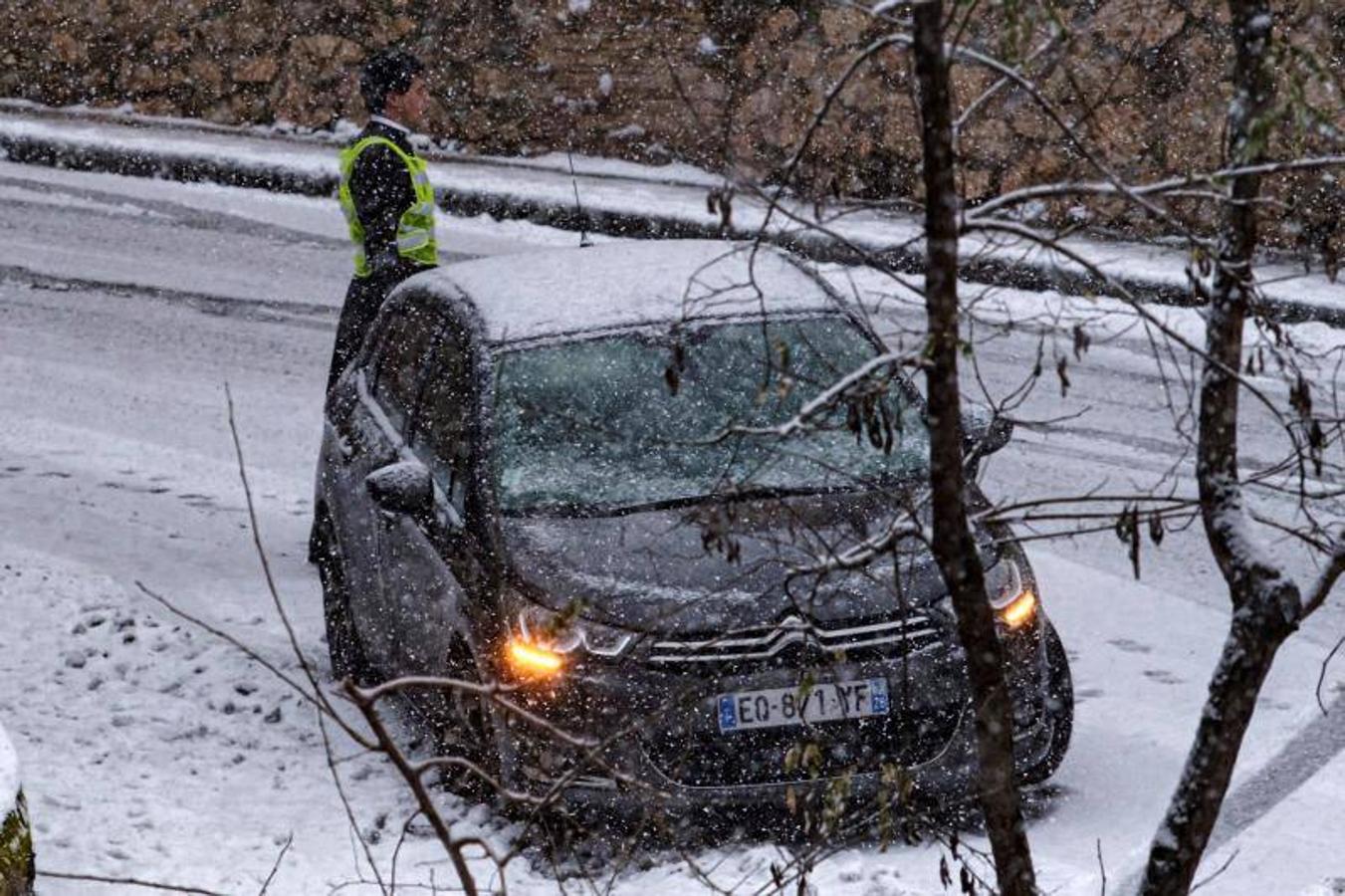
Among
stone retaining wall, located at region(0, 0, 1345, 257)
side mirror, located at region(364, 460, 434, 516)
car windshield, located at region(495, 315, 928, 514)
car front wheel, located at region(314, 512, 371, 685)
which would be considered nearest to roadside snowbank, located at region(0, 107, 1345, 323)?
stone retaining wall, located at region(0, 0, 1345, 257)

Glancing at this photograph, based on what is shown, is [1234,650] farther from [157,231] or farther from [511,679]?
[157,231]

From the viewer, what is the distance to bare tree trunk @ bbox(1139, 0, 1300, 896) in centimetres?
326

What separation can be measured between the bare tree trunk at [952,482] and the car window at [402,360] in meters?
3.98

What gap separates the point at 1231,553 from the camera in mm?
3383

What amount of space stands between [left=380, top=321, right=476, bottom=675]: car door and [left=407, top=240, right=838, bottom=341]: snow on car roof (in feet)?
0.67

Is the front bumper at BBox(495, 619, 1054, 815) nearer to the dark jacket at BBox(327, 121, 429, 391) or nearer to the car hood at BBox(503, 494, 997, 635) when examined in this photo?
the car hood at BBox(503, 494, 997, 635)

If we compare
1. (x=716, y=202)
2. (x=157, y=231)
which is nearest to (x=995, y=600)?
(x=716, y=202)

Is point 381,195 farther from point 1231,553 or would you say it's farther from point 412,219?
point 1231,553

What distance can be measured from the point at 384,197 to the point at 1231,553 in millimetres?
5692

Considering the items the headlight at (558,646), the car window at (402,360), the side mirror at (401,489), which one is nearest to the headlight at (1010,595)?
the headlight at (558,646)

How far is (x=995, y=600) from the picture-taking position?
5.89m

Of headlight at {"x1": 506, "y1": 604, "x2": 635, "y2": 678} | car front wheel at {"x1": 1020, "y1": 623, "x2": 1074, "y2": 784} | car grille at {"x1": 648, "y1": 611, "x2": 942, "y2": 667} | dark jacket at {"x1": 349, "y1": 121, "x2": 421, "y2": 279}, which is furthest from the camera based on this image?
dark jacket at {"x1": 349, "y1": 121, "x2": 421, "y2": 279}

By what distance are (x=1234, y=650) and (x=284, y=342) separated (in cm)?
998

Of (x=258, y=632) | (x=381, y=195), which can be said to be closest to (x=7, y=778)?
(x=258, y=632)
